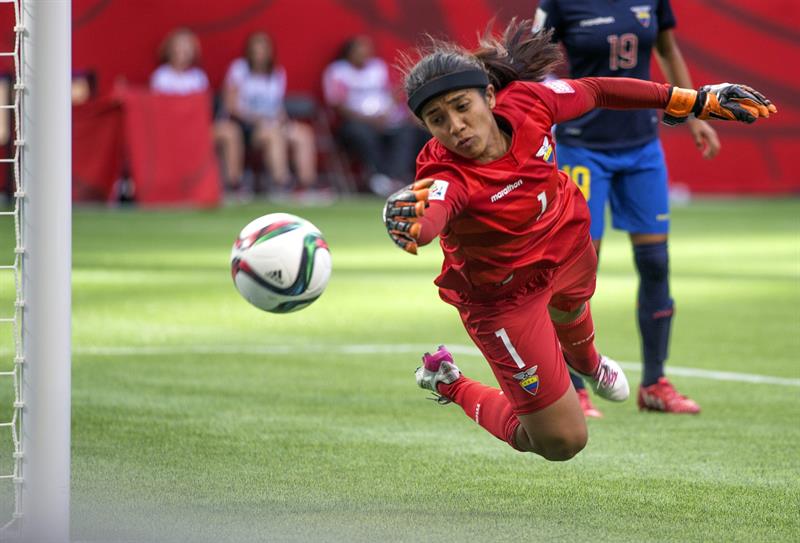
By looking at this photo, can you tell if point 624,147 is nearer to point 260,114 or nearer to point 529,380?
point 529,380

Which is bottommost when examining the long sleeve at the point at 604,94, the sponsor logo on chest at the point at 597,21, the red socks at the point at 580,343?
the red socks at the point at 580,343

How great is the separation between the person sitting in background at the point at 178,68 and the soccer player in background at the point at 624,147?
14.3m

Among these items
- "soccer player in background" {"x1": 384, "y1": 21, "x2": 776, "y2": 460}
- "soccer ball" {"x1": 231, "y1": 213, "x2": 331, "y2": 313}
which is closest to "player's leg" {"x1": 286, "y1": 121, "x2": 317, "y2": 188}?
"soccer player in background" {"x1": 384, "y1": 21, "x2": 776, "y2": 460}

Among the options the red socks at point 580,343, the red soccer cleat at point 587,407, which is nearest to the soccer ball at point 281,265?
the red socks at point 580,343

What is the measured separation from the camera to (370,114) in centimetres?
2277

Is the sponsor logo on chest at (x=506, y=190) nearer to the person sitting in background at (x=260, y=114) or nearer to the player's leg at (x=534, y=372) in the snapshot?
the player's leg at (x=534, y=372)

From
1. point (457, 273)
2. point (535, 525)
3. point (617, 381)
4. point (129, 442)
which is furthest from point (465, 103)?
point (129, 442)

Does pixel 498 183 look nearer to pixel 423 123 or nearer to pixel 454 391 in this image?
pixel 423 123

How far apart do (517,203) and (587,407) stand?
2549 mm

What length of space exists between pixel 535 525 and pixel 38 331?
1.81m

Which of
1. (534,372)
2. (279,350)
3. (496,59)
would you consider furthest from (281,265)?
(279,350)

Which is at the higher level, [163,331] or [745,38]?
[745,38]

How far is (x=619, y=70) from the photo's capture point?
23.8ft

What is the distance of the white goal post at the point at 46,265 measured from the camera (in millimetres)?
4211
